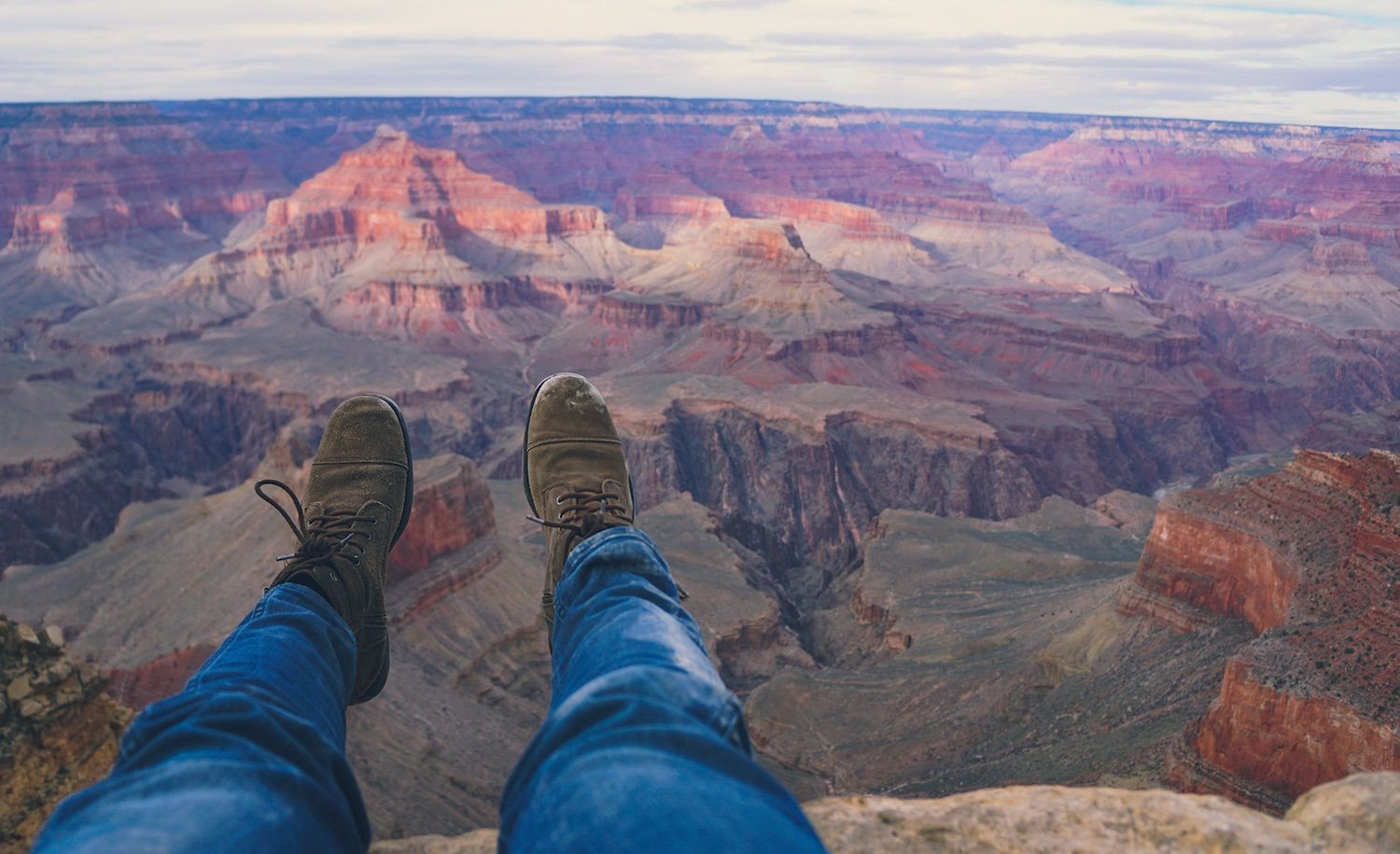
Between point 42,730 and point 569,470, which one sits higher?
point 569,470

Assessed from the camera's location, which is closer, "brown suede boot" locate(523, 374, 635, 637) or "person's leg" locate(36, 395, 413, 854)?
"person's leg" locate(36, 395, 413, 854)

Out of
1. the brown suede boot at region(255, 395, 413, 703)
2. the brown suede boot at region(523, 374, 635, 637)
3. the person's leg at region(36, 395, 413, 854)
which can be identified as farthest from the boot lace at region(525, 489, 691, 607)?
the person's leg at region(36, 395, 413, 854)

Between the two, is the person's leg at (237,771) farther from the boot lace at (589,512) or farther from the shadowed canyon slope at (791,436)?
the shadowed canyon slope at (791,436)

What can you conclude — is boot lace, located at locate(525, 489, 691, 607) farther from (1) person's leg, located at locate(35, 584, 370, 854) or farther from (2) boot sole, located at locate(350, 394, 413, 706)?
(1) person's leg, located at locate(35, 584, 370, 854)

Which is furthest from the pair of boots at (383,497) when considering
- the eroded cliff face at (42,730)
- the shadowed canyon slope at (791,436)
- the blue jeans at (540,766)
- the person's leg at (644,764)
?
the shadowed canyon slope at (791,436)

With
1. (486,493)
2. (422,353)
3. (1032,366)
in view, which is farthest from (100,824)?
(1032,366)

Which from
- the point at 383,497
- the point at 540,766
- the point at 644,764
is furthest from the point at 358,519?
the point at 644,764

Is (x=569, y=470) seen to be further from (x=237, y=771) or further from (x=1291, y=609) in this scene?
(x=1291, y=609)
